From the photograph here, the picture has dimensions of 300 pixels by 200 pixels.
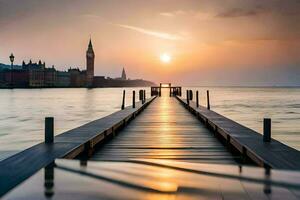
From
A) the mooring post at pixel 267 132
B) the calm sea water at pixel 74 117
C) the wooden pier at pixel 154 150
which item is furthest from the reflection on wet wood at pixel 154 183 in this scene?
the calm sea water at pixel 74 117

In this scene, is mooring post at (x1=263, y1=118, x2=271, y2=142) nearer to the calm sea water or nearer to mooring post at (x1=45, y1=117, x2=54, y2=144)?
mooring post at (x1=45, y1=117, x2=54, y2=144)

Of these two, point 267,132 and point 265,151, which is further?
point 267,132

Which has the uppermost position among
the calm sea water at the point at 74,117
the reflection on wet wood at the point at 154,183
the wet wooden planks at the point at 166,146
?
the reflection on wet wood at the point at 154,183

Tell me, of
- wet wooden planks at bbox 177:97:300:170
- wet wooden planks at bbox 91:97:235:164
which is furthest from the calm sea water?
wet wooden planks at bbox 177:97:300:170

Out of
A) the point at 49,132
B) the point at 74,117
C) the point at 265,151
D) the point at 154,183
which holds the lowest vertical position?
the point at 74,117

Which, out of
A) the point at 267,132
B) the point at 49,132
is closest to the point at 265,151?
the point at 267,132

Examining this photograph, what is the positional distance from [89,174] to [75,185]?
898mm

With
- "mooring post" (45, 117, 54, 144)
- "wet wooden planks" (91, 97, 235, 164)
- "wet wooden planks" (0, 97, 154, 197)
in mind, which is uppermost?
"mooring post" (45, 117, 54, 144)

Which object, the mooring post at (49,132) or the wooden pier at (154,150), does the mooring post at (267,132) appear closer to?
the wooden pier at (154,150)

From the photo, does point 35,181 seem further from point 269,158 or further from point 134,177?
point 269,158

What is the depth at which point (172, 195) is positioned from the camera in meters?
5.54

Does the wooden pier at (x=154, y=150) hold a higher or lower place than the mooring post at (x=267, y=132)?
lower

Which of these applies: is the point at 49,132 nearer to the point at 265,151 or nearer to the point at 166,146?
the point at 166,146

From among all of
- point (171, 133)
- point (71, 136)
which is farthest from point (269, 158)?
point (171, 133)
